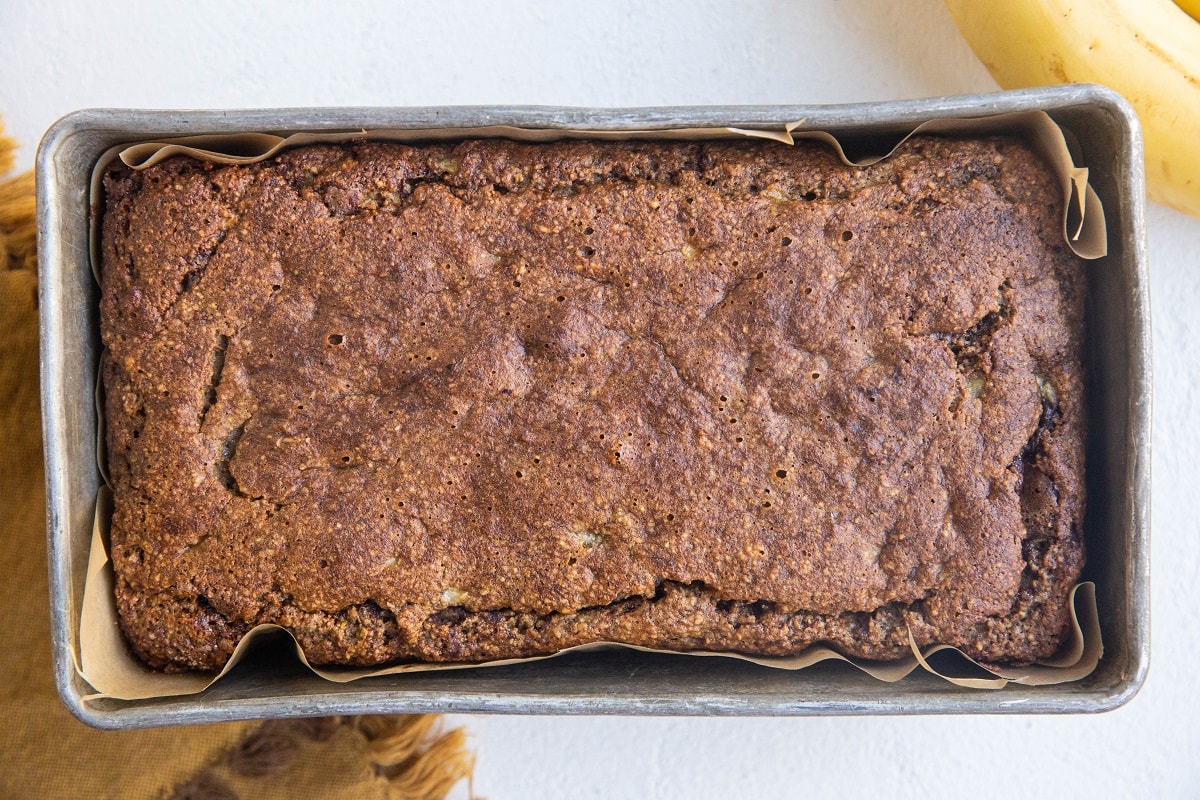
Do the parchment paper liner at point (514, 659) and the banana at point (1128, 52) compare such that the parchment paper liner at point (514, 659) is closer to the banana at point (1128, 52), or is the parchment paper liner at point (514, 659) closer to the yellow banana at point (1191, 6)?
the banana at point (1128, 52)

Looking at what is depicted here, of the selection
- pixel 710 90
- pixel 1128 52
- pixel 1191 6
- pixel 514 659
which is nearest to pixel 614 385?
pixel 514 659

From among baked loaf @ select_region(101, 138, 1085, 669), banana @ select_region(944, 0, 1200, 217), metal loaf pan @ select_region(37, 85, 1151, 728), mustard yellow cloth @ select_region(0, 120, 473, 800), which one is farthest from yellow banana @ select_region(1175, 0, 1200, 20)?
mustard yellow cloth @ select_region(0, 120, 473, 800)

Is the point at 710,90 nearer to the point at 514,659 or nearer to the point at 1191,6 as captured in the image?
the point at 1191,6

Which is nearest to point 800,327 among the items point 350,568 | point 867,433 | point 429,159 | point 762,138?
point 867,433

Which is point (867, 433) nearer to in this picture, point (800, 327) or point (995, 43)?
point (800, 327)

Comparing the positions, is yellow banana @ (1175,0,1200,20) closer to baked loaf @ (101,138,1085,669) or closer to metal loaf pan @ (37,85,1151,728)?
metal loaf pan @ (37,85,1151,728)

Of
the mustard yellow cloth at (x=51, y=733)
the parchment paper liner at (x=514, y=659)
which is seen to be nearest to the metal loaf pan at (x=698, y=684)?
the parchment paper liner at (x=514, y=659)

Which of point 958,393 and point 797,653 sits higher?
point 958,393
